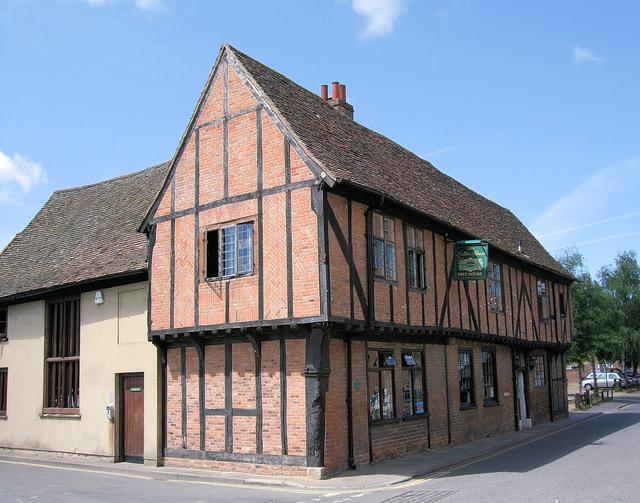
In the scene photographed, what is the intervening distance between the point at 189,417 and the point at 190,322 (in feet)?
7.21

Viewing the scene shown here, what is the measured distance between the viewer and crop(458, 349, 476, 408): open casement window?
19.5m

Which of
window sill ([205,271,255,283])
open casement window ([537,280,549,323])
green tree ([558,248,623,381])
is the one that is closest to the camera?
window sill ([205,271,255,283])

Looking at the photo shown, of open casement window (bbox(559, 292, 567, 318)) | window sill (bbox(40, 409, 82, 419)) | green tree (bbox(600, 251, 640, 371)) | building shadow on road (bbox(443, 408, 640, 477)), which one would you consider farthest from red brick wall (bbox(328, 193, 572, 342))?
green tree (bbox(600, 251, 640, 371))

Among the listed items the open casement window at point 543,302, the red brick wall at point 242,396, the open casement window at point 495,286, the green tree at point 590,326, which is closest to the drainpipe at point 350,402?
the red brick wall at point 242,396

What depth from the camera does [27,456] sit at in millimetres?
18547

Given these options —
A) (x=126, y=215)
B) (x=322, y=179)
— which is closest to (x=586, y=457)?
(x=322, y=179)

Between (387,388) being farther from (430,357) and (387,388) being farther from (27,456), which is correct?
(27,456)

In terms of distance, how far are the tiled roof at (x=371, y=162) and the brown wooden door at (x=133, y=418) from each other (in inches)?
288

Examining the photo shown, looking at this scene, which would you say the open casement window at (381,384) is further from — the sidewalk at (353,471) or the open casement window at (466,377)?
the open casement window at (466,377)

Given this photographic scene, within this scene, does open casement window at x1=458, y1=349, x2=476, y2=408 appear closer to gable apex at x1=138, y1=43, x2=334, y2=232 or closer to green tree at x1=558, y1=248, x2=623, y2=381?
gable apex at x1=138, y1=43, x2=334, y2=232

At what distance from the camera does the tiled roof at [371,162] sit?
15.1 m

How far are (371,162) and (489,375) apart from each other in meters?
8.60

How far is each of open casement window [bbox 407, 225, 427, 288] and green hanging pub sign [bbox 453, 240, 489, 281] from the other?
177 centimetres

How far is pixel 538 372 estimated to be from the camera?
26.5 metres
